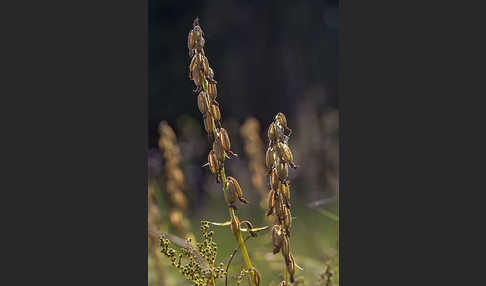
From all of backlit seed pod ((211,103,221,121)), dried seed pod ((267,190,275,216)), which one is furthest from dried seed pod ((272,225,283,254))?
backlit seed pod ((211,103,221,121))

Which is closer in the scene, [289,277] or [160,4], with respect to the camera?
[289,277]

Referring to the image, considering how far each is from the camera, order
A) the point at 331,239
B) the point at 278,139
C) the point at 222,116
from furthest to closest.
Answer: the point at 331,239 → the point at 222,116 → the point at 278,139

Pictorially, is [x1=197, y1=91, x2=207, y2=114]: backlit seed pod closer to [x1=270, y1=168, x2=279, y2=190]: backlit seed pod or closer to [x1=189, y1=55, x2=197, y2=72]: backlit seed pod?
[x1=189, y1=55, x2=197, y2=72]: backlit seed pod

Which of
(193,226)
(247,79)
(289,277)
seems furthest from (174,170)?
(289,277)

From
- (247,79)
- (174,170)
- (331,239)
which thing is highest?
(247,79)

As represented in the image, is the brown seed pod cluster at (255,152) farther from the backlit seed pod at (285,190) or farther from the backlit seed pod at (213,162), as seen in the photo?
the backlit seed pod at (285,190)

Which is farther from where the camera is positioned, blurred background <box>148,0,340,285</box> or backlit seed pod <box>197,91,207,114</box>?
blurred background <box>148,0,340,285</box>

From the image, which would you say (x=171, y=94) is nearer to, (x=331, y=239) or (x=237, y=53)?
(x=237, y=53)
